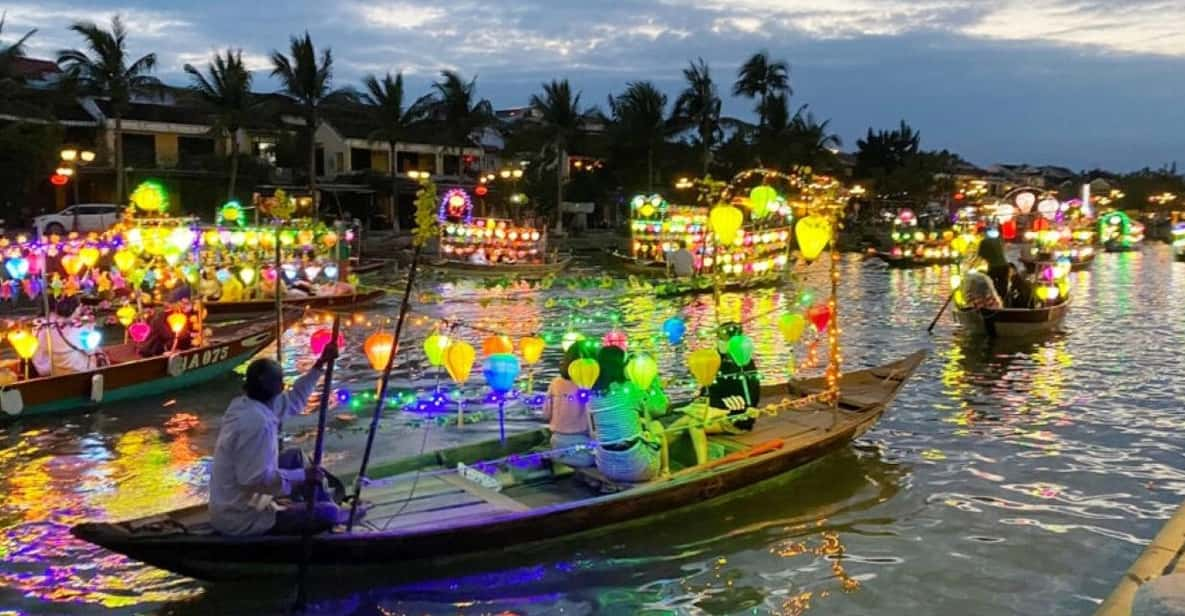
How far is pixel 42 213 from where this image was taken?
38125mm

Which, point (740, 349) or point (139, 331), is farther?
point (139, 331)

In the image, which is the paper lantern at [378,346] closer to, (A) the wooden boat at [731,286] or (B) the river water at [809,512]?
(B) the river water at [809,512]

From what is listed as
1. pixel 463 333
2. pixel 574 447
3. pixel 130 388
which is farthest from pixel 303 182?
pixel 574 447

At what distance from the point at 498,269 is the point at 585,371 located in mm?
27166

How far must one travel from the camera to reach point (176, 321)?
1502cm

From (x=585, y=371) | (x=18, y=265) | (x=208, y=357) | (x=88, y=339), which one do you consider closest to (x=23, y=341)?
(x=88, y=339)

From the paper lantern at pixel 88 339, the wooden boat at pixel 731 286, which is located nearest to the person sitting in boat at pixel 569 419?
the paper lantern at pixel 88 339

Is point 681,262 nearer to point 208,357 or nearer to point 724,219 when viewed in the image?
point 208,357

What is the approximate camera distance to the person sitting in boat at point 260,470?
6523mm

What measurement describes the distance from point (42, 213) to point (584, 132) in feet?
97.2

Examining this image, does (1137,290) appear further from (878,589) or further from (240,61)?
(240,61)

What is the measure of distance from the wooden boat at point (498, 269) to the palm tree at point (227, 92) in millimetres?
12897

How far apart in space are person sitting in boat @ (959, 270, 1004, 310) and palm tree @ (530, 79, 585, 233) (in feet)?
111

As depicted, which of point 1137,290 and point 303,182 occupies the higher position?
point 303,182
